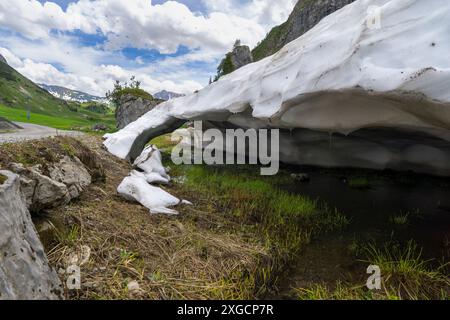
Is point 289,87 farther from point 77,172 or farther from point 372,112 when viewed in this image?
point 77,172

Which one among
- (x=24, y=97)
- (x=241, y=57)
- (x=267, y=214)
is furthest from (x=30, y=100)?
(x=267, y=214)

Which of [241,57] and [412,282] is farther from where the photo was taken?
[241,57]

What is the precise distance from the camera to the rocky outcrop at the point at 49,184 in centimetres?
407

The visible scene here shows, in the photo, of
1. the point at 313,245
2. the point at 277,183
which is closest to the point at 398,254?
the point at 313,245

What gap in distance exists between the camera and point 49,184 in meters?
4.43

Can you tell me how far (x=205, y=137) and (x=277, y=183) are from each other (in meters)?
6.07

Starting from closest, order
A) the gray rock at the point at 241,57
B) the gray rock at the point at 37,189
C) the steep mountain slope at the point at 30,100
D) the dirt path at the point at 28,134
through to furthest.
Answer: the gray rock at the point at 37,189
the dirt path at the point at 28,134
the gray rock at the point at 241,57
the steep mountain slope at the point at 30,100

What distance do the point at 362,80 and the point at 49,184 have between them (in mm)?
4711

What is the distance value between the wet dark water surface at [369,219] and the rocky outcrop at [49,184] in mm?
3516

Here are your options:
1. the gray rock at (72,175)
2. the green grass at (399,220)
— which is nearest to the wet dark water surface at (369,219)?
the green grass at (399,220)

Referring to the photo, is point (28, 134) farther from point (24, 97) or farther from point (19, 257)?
point (24, 97)

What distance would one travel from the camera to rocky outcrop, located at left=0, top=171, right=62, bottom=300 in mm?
2516

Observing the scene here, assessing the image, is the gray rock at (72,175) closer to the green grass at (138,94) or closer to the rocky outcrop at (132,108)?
the rocky outcrop at (132,108)

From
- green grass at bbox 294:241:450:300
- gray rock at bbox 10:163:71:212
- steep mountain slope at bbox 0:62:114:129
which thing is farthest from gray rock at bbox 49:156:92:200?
steep mountain slope at bbox 0:62:114:129
